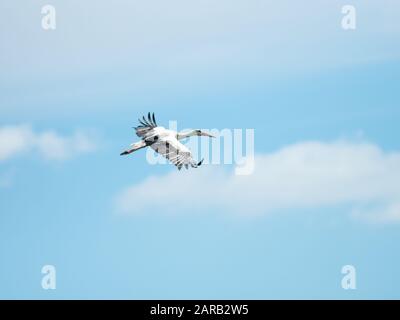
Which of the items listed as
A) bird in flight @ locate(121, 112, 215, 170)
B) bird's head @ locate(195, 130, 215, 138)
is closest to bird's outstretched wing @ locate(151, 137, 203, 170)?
bird in flight @ locate(121, 112, 215, 170)

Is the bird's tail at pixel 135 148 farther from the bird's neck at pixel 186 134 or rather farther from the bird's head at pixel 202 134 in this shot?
the bird's head at pixel 202 134

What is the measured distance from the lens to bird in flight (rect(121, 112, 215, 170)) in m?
81.1

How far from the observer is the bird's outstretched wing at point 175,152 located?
80.6 meters

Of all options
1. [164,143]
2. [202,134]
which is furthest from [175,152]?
[202,134]

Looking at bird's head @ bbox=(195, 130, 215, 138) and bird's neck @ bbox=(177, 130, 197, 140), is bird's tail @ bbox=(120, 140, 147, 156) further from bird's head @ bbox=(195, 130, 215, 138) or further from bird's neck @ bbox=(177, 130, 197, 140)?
bird's head @ bbox=(195, 130, 215, 138)

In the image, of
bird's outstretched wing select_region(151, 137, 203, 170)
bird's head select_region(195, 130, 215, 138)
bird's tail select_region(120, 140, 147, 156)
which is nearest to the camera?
bird's outstretched wing select_region(151, 137, 203, 170)

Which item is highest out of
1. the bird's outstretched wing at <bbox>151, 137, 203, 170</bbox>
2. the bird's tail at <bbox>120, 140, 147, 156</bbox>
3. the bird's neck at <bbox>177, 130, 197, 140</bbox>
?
the bird's neck at <bbox>177, 130, 197, 140</bbox>

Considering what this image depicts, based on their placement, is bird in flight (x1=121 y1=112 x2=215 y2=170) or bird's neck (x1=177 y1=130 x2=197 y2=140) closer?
bird in flight (x1=121 y1=112 x2=215 y2=170)

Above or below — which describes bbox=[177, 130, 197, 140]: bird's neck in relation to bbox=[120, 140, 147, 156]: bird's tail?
above

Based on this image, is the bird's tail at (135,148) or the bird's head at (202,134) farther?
the bird's head at (202,134)

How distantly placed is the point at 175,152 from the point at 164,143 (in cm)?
233

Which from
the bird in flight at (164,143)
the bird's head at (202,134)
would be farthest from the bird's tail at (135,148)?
the bird's head at (202,134)
